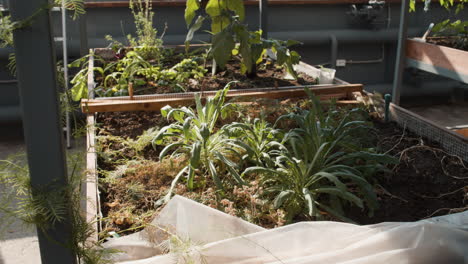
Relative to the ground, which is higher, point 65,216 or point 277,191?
point 65,216

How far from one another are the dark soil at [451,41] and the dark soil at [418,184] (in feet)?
6.60

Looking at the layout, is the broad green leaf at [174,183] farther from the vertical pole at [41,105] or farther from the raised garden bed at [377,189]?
the vertical pole at [41,105]

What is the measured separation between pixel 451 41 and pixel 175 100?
2.67 metres

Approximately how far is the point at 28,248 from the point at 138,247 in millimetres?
→ 2009

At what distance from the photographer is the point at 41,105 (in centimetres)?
107

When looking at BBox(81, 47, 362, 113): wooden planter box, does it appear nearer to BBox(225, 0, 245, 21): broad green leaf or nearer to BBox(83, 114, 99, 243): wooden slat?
BBox(83, 114, 99, 243): wooden slat

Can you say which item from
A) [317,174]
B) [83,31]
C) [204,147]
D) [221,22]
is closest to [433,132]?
[317,174]

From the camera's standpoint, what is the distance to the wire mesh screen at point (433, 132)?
2.08m

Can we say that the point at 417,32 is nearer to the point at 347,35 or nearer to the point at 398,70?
the point at 347,35

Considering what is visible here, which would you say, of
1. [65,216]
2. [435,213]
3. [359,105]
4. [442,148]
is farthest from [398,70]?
[65,216]

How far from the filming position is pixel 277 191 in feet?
5.80

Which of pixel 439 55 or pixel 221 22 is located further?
pixel 439 55

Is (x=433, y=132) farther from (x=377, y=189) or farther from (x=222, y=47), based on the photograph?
(x=222, y=47)

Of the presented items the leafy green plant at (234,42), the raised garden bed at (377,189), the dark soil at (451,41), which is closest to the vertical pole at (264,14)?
the leafy green plant at (234,42)
